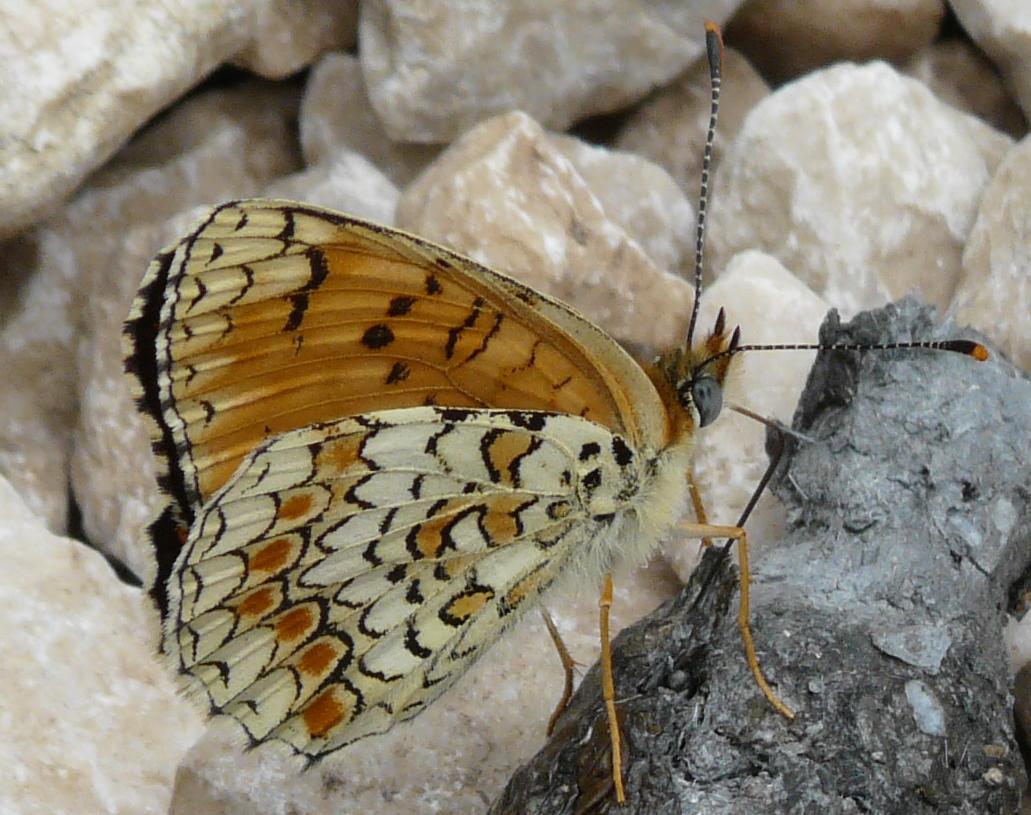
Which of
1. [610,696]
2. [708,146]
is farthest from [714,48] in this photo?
[610,696]

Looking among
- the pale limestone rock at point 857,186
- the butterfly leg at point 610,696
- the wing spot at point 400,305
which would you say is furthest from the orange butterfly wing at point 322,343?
the pale limestone rock at point 857,186

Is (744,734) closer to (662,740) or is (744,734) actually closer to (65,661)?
(662,740)

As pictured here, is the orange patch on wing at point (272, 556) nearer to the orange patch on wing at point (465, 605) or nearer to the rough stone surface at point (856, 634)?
the orange patch on wing at point (465, 605)

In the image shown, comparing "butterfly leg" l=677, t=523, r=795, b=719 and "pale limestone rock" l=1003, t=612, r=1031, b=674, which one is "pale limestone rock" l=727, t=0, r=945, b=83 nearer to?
"pale limestone rock" l=1003, t=612, r=1031, b=674

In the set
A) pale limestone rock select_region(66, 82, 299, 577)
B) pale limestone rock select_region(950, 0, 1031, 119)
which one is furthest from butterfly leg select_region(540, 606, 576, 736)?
pale limestone rock select_region(950, 0, 1031, 119)

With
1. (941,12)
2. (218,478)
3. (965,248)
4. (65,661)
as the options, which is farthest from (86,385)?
(941,12)
